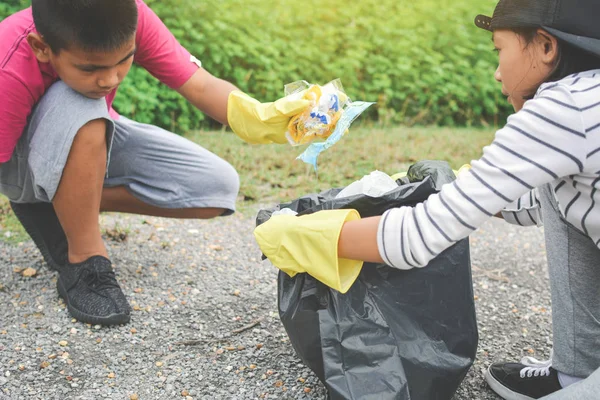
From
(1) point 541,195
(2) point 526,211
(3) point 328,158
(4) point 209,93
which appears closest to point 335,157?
(3) point 328,158

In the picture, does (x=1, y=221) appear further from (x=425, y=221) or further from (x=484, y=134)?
(x=484, y=134)

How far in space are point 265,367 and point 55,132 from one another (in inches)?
36.6

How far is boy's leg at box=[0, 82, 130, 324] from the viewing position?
1.97 m

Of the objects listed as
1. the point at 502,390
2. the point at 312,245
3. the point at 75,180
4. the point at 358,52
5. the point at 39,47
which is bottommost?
the point at 358,52

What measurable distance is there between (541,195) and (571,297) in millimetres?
260

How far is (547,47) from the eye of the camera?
1412 millimetres

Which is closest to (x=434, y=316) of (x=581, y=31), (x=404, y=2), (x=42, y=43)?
(x=581, y=31)

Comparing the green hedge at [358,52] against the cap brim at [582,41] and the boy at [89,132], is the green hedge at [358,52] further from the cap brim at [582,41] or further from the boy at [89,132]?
the cap brim at [582,41]

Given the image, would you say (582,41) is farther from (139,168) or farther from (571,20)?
(139,168)

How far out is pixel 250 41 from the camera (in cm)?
491

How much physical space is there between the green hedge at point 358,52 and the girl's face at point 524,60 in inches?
127

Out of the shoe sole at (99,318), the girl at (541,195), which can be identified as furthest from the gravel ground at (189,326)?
the girl at (541,195)

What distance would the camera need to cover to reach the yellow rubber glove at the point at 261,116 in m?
Answer: 1.88

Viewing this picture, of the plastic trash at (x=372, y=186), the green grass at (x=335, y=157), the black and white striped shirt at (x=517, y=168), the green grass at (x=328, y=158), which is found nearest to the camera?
A: the black and white striped shirt at (x=517, y=168)
